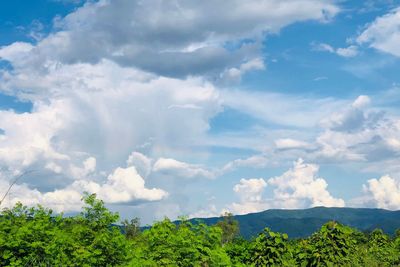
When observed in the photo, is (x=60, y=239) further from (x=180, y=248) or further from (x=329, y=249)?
(x=329, y=249)

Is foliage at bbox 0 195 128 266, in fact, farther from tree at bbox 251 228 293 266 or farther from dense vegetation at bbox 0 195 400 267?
tree at bbox 251 228 293 266

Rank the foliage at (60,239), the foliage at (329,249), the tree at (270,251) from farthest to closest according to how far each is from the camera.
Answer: the tree at (270,251) < the foliage at (329,249) < the foliage at (60,239)

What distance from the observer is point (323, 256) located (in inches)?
822

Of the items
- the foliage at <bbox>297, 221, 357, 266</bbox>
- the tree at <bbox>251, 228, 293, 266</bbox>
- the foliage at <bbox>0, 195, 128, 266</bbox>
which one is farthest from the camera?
the tree at <bbox>251, 228, 293, 266</bbox>

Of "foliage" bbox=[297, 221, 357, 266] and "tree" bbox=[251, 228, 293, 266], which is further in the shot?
"tree" bbox=[251, 228, 293, 266]

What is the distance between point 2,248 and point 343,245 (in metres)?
13.4

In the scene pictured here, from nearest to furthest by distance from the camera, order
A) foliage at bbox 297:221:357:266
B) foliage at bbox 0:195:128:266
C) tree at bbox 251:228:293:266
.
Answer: foliage at bbox 0:195:128:266, foliage at bbox 297:221:357:266, tree at bbox 251:228:293:266

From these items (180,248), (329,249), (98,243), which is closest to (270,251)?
(329,249)

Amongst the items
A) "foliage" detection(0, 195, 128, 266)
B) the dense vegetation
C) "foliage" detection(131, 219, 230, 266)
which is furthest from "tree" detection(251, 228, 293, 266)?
"foliage" detection(0, 195, 128, 266)

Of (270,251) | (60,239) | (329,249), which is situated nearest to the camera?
(60,239)

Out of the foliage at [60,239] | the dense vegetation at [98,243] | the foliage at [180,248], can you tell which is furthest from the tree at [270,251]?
the foliage at [60,239]

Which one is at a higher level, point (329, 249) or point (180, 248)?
point (180, 248)

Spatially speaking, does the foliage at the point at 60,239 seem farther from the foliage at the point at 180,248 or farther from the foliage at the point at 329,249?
the foliage at the point at 329,249

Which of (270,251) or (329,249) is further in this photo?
(270,251)
